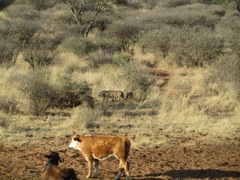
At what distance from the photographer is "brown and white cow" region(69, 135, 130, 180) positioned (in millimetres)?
6465

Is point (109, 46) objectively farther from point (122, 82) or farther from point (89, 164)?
point (89, 164)

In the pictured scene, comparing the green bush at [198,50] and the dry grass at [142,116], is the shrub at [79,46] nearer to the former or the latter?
the dry grass at [142,116]

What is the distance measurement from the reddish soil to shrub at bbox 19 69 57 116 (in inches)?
96.2

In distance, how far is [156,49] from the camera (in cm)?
2108

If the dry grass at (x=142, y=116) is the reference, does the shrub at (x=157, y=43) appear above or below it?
above

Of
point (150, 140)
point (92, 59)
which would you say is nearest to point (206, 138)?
point (150, 140)

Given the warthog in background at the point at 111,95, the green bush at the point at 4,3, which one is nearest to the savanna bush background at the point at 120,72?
the warthog in background at the point at 111,95

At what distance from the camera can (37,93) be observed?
11.8 m

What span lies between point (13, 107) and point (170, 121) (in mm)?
4393

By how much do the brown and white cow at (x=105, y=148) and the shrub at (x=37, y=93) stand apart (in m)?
5.04

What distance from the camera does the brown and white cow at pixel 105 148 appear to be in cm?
646

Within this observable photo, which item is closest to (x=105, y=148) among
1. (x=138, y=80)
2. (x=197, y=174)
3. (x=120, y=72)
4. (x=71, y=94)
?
(x=197, y=174)

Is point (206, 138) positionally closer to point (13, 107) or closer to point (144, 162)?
point (144, 162)

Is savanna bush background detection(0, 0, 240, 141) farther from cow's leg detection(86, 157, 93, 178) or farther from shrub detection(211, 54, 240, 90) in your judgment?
cow's leg detection(86, 157, 93, 178)
